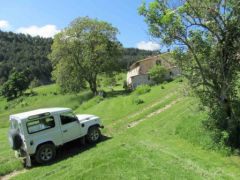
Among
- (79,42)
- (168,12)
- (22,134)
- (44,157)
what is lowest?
(44,157)

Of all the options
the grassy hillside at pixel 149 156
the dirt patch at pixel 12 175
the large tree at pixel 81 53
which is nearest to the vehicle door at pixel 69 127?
the grassy hillside at pixel 149 156

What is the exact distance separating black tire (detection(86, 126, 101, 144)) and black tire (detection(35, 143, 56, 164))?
216cm

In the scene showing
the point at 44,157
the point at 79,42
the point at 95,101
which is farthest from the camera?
the point at 79,42

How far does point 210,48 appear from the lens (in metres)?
14.1

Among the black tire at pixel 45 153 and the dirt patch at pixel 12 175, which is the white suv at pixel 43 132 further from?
the dirt patch at pixel 12 175

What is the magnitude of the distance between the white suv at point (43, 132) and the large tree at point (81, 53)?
116ft

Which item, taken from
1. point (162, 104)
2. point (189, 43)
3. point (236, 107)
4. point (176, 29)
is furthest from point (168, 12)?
point (162, 104)

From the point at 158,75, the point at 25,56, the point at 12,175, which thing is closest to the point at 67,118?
the point at 12,175

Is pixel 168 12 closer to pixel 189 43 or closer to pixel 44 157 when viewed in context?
pixel 189 43

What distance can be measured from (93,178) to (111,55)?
43289 mm

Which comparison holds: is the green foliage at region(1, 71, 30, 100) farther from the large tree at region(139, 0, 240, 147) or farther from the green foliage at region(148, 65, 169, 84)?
the large tree at region(139, 0, 240, 147)

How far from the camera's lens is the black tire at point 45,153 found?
48.7 feet

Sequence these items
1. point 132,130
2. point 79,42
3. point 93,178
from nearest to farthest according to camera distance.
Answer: point 93,178, point 132,130, point 79,42

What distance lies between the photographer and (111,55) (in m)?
52.9
